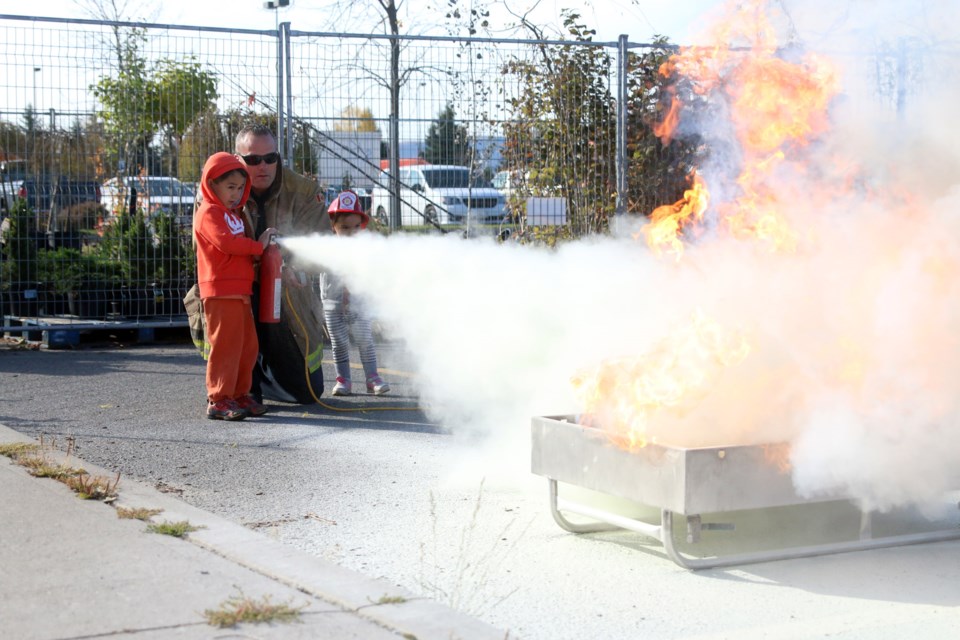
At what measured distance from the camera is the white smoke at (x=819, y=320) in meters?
4.47

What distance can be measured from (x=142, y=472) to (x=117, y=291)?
21.3 ft

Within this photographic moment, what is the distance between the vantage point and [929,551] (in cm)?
473

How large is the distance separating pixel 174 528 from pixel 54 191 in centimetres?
806

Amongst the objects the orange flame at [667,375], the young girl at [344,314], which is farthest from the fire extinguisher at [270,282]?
the orange flame at [667,375]

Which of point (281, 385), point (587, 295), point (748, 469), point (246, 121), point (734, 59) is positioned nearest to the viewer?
point (748, 469)

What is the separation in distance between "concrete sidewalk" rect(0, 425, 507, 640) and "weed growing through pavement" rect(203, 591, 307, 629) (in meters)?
0.03

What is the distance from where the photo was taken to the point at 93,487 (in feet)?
17.7

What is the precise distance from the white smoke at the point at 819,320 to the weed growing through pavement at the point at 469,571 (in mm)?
834

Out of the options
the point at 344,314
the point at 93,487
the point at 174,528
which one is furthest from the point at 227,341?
the point at 174,528

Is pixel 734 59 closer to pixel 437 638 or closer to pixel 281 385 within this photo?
pixel 437 638

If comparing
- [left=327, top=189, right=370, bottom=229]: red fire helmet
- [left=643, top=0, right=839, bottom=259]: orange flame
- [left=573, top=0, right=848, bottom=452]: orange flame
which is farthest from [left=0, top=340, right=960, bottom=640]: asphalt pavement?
[left=327, top=189, right=370, bottom=229]: red fire helmet

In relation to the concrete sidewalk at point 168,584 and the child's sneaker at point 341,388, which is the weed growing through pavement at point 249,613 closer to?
the concrete sidewalk at point 168,584

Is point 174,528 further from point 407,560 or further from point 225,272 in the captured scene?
point 225,272

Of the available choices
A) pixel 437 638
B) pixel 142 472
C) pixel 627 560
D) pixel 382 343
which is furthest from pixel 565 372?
pixel 382 343
